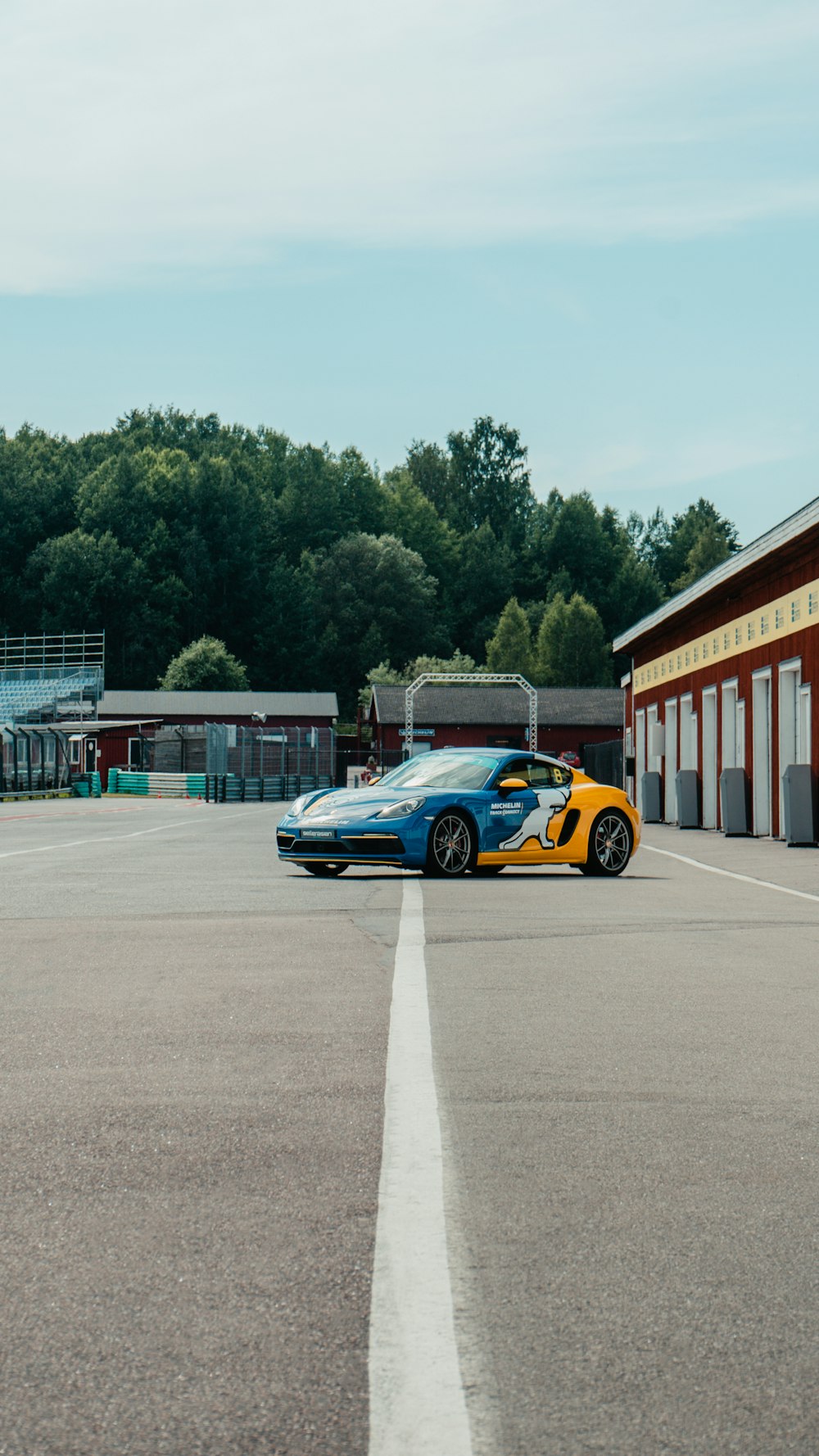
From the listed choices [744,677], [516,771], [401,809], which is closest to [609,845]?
[516,771]

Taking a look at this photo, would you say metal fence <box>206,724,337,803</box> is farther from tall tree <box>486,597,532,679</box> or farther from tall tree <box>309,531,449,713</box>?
tall tree <box>309,531,449,713</box>

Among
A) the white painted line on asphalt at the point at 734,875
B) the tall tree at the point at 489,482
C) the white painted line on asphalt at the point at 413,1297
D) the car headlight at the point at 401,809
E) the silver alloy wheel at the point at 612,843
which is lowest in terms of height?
the white painted line on asphalt at the point at 413,1297

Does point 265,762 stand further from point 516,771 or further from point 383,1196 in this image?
point 383,1196

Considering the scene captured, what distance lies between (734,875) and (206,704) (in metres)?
83.1

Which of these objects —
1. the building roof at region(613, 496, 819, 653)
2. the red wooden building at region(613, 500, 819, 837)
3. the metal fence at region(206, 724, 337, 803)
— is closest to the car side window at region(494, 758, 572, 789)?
the red wooden building at region(613, 500, 819, 837)

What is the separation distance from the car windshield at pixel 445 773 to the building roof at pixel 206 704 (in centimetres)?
8117

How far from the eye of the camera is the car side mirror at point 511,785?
17.0m

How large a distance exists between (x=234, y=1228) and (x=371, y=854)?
1236cm

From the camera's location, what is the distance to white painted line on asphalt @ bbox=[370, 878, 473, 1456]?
9.55 feet

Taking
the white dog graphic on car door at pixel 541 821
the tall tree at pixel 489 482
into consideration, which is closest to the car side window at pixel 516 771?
the white dog graphic on car door at pixel 541 821

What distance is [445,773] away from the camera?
17422mm

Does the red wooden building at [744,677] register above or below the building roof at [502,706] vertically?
below

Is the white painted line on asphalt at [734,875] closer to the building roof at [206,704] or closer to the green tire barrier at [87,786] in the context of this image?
the green tire barrier at [87,786]

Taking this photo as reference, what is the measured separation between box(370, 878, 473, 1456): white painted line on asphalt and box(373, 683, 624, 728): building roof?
89.5m
